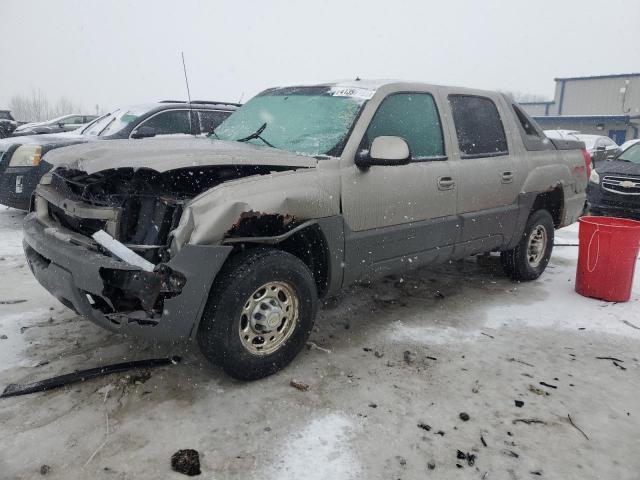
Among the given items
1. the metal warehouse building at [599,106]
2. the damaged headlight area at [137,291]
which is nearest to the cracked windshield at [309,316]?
the damaged headlight area at [137,291]

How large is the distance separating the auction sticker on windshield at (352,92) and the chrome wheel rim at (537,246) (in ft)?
8.27

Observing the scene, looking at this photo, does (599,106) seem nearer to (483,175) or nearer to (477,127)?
(477,127)

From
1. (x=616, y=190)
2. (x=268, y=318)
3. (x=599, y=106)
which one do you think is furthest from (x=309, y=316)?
(x=599, y=106)

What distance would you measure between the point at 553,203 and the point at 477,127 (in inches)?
59.7

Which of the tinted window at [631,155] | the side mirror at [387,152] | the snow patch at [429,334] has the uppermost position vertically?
the side mirror at [387,152]

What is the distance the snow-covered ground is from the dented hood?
1.24 metres

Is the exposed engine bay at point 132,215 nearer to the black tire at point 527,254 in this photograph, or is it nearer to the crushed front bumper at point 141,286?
the crushed front bumper at point 141,286

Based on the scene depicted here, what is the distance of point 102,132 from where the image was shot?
716 centimetres

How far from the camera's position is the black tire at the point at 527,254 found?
5078 mm

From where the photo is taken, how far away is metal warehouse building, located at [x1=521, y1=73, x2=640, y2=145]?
32.8m

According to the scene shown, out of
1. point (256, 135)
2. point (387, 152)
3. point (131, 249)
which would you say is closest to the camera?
point (131, 249)

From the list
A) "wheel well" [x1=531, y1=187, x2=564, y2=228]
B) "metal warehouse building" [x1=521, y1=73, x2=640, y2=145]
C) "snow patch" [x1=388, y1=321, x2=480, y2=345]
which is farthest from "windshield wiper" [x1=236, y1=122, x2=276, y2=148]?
"metal warehouse building" [x1=521, y1=73, x2=640, y2=145]

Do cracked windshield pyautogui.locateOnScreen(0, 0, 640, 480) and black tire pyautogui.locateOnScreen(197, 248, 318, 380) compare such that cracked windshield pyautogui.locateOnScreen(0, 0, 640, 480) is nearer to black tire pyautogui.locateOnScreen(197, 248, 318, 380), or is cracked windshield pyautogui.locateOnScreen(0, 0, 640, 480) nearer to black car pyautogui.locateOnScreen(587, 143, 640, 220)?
black tire pyautogui.locateOnScreen(197, 248, 318, 380)

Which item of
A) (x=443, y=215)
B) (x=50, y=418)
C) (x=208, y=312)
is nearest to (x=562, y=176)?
(x=443, y=215)
